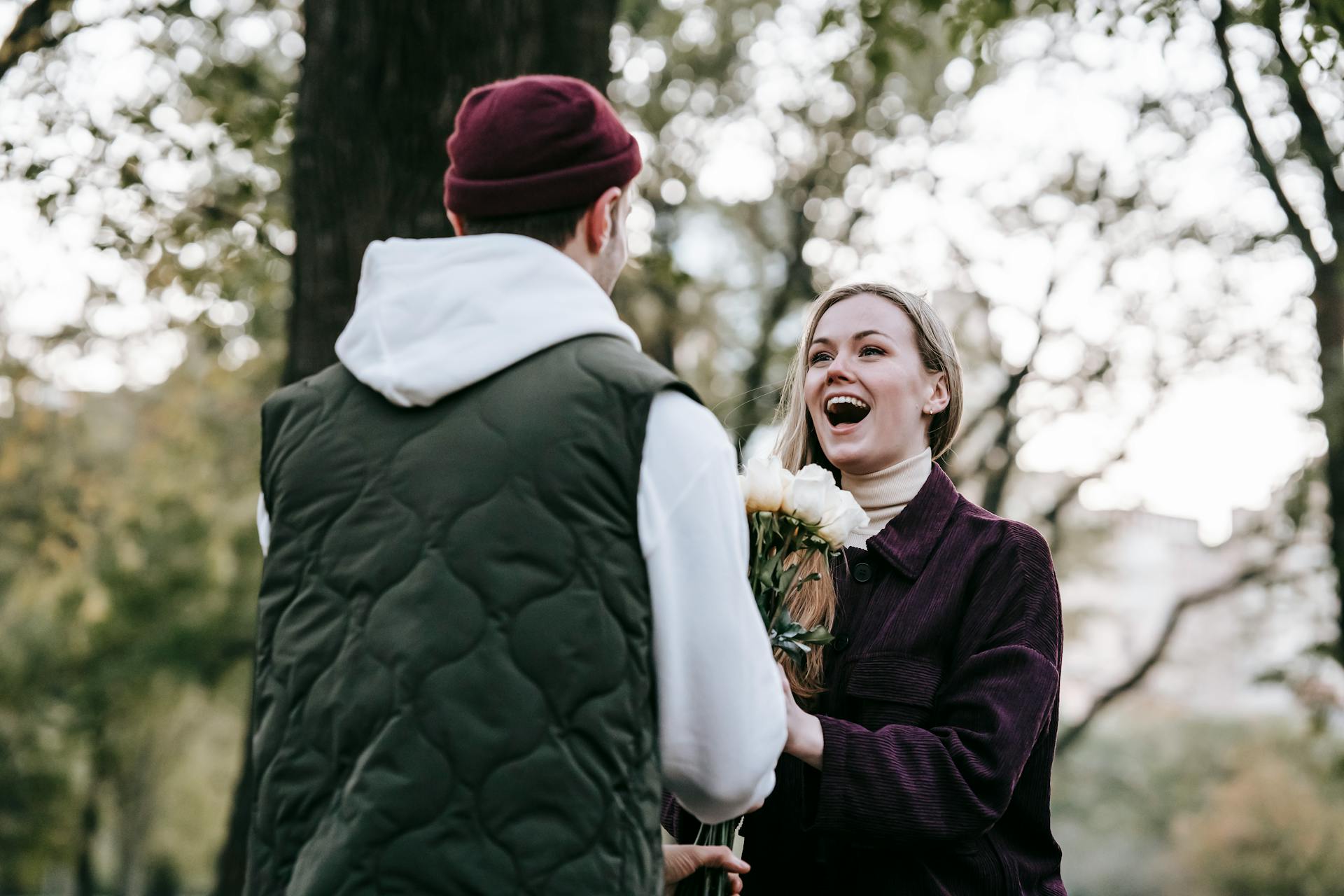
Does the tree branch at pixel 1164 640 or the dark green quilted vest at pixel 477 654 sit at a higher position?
the dark green quilted vest at pixel 477 654

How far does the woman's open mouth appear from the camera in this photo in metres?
3.03

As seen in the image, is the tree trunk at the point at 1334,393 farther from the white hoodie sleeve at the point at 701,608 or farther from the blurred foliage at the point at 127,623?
the blurred foliage at the point at 127,623

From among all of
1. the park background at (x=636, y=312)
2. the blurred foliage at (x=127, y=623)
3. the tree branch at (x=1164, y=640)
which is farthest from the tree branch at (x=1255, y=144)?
the blurred foliage at (x=127, y=623)

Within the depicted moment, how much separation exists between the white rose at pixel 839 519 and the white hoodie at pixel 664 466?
1.65 ft

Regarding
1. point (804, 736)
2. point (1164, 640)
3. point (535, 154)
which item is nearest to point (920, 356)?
point (804, 736)

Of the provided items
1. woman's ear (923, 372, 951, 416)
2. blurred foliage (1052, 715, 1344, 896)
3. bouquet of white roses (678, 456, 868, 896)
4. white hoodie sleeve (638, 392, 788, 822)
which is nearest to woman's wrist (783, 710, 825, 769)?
bouquet of white roses (678, 456, 868, 896)

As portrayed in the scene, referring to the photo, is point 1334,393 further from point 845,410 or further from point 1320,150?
point 845,410

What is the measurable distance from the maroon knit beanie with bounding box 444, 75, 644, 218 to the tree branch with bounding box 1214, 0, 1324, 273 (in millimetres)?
5408

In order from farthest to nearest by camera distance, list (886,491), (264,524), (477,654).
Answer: (886,491)
(264,524)
(477,654)

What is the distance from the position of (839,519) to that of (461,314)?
88 centimetres

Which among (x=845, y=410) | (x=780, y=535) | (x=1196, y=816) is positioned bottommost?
(x=1196, y=816)

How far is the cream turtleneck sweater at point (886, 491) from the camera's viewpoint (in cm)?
304

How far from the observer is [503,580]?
1821mm

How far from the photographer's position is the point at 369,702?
1833mm
